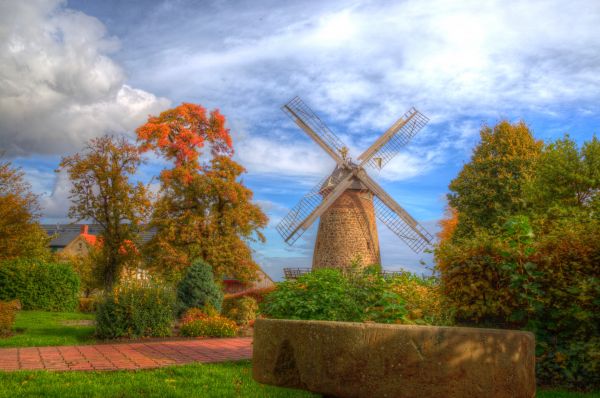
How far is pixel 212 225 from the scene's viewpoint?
22.7 meters

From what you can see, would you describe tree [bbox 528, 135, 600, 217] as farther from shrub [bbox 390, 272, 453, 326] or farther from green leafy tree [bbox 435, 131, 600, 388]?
green leafy tree [bbox 435, 131, 600, 388]

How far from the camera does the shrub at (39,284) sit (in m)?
23.0

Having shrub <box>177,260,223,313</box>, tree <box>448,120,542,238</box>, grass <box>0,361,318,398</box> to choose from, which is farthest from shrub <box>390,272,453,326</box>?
tree <box>448,120,542,238</box>

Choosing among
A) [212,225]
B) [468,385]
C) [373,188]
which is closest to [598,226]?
[468,385]

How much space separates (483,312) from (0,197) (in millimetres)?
20128

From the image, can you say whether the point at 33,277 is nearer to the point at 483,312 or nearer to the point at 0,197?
the point at 0,197

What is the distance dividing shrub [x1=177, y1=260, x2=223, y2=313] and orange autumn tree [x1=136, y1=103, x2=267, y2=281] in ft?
19.8

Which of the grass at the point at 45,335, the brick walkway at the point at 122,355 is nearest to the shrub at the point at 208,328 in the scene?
the brick walkway at the point at 122,355

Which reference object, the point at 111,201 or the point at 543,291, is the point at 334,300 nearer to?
the point at 543,291

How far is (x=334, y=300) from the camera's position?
8.23 metres

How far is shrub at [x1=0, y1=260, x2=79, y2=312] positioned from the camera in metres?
23.0

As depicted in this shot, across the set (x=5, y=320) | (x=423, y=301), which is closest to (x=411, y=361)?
(x=423, y=301)

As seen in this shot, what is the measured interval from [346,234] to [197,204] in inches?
294

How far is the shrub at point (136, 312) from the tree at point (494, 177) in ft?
42.8
